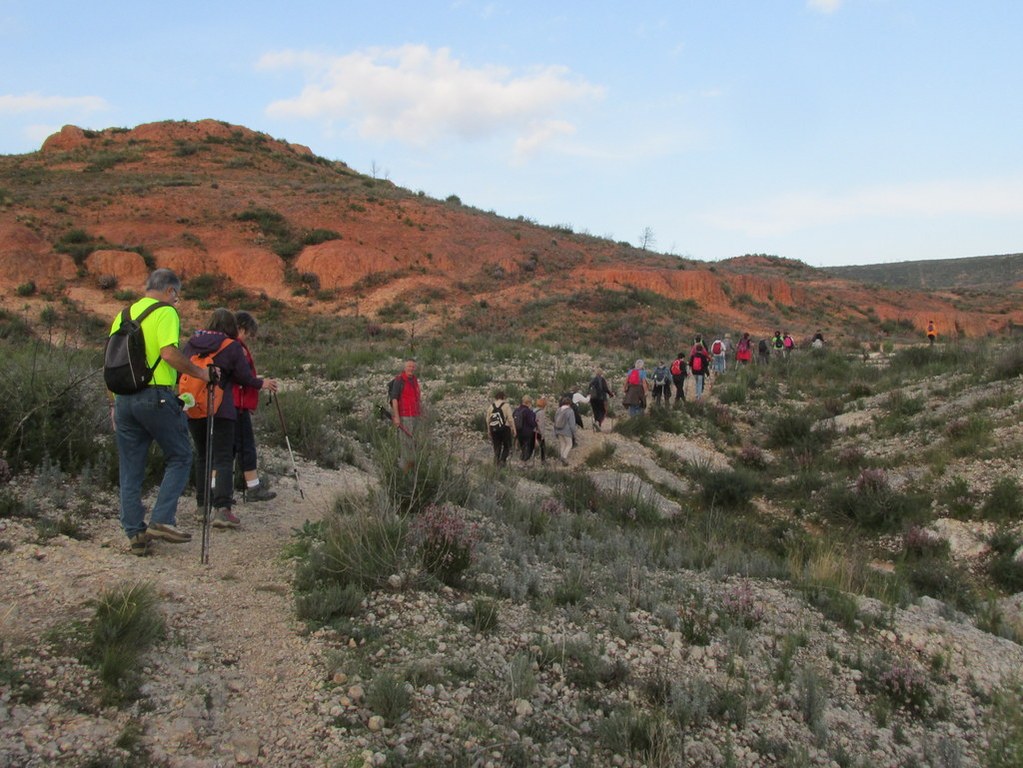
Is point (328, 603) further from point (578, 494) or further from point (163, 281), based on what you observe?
point (578, 494)

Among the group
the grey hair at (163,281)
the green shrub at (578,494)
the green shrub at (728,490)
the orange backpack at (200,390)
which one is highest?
the grey hair at (163,281)

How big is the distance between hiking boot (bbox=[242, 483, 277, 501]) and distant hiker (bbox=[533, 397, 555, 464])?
19.6ft

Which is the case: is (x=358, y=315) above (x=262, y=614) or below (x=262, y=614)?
above

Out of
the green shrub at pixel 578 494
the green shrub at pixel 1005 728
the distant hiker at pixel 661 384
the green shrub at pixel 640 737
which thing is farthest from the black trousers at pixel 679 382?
the green shrub at pixel 640 737

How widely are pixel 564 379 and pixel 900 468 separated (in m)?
8.39

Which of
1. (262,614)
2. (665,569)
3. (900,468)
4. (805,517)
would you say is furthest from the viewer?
(900,468)

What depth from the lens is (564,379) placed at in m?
17.5

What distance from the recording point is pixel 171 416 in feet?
14.4

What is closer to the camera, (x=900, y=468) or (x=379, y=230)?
(x=900, y=468)

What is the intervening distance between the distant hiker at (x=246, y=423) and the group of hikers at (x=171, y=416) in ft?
0.27

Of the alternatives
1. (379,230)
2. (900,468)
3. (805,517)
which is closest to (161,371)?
(805,517)

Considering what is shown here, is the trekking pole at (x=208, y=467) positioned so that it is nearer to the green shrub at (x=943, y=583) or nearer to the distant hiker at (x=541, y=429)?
the green shrub at (x=943, y=583)

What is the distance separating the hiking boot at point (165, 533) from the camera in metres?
4.46

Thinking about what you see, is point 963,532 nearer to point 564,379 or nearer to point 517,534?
point 517,534
